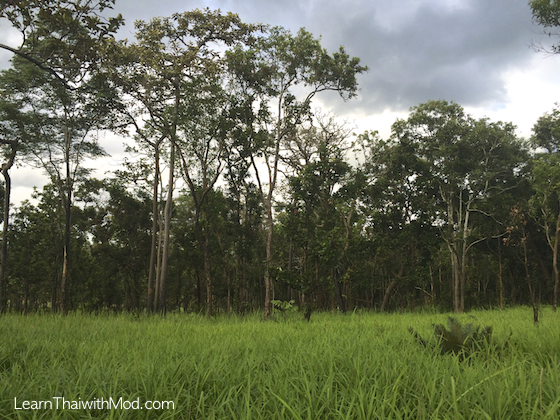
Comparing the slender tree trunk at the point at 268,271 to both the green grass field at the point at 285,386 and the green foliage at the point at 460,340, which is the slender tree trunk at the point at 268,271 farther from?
the green grass field at the point at 285,386

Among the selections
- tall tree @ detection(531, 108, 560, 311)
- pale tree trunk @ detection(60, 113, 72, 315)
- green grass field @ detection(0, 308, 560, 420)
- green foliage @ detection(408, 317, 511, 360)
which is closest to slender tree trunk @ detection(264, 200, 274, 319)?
green foliage @ detection(408, 317, 511, 360)

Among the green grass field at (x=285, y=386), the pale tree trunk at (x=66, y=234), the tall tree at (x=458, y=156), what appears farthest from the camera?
the tall tree at (x=458, y=156)

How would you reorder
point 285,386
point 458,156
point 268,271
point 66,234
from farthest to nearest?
point 458,156, point 66,234, point 268,271, point 285,386

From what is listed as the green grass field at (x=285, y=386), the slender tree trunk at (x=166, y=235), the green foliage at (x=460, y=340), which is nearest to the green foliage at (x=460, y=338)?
the green foliage at (x=460, y=340)

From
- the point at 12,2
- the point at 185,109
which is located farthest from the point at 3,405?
the point at 185,109

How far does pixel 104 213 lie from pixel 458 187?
23866 millimetres

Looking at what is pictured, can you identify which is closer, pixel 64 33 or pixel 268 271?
pixel 64 33

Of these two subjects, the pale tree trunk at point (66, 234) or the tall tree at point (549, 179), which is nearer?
the pale tree trunk at point (66, 234)

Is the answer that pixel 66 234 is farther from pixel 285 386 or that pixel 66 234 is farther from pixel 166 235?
pixel 285 386

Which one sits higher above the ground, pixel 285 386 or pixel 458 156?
pixel 458 156

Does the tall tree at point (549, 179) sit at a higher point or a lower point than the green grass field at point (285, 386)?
higher

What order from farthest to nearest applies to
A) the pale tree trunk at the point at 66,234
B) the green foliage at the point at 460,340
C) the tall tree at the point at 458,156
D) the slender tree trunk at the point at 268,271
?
the tall tree at the point at 458,156
the pale tree trunk at the point at 66,234
the slender tree trunk at the point at 268,271
the green foliage at the point at 460,340

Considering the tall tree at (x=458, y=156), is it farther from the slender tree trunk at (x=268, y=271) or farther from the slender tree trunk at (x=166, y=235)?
the slender tree trunk at (x=166, y=235)

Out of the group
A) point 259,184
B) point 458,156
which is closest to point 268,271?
point 259,184
